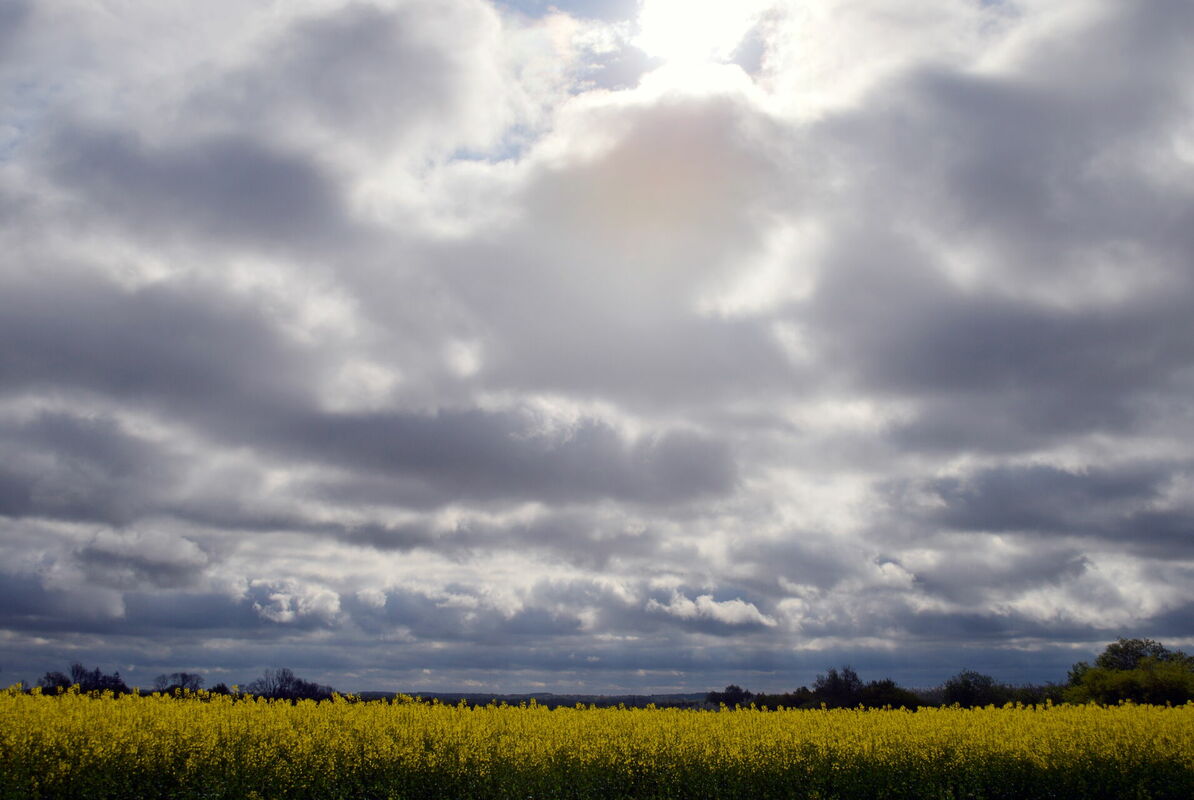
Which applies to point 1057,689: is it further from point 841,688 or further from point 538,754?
point 538,754

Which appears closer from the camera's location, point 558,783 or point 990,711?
point 558,783

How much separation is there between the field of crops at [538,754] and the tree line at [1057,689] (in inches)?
248

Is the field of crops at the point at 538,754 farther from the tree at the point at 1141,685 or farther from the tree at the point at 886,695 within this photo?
the tree at the point at 886,695

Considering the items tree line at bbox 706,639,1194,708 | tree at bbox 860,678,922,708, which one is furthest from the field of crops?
tree at bbox 860,678,922,708

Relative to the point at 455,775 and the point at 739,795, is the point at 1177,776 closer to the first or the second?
the point at 739,795

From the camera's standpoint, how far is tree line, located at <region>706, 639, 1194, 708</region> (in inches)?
1614

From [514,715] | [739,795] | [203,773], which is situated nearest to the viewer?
[203,773]

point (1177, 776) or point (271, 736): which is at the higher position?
point (271, 736)

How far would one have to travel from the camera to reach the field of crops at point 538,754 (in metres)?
14.8

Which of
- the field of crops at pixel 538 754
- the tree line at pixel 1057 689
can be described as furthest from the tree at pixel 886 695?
the field of crops at pixel 538 754

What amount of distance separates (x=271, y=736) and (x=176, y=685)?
278 inches

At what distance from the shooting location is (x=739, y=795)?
58.0ft

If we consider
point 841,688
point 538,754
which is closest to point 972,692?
point 841,688

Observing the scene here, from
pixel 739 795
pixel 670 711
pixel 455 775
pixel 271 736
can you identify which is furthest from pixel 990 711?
pixel 271 736
